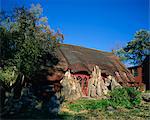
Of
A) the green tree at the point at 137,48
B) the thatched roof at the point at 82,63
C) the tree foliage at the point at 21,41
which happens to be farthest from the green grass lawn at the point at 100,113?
the green tree at the point at 137,48

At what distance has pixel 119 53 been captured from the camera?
5944 centimetres

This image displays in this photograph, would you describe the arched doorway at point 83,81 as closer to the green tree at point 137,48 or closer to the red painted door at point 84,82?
the red painted door at point 84,82

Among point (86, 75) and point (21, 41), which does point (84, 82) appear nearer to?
point (86, 75)

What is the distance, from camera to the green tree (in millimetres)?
56375

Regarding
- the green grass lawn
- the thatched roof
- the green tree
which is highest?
the green tree

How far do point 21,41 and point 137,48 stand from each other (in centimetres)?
4833

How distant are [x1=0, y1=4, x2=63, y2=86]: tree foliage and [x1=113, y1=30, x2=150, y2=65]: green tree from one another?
1767 inches

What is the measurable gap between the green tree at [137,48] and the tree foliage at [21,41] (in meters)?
44.9

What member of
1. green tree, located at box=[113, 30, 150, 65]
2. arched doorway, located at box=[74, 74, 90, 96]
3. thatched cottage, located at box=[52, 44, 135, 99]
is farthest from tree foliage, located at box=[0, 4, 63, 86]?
green tree, located at box=[113, 30, 150, 65]

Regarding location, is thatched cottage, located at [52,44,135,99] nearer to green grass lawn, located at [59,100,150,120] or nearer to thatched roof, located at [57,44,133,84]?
thatched roof, located at [57,44,133,84]

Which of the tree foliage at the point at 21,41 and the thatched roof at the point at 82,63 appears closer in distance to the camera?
the tree foliage at the point at 21,41

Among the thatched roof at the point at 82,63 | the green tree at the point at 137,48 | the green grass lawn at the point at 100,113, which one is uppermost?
the green tree at the point at 137,48

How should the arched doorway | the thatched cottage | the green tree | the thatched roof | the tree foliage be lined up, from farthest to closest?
the green tree, the arched doorway, the thatched roof, the thatched cottage, the tree foliage

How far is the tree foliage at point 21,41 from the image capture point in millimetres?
13122
